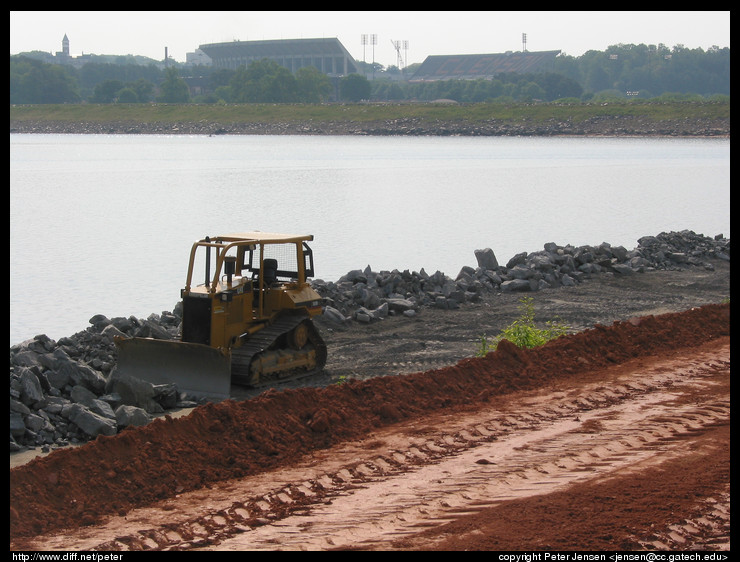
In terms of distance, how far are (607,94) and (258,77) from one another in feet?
182

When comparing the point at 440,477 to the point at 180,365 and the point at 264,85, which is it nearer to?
the point at 180,365

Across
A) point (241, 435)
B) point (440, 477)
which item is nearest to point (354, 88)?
point (241, 435)

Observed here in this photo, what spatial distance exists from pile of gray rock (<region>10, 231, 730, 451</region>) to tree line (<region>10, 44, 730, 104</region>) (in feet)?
345

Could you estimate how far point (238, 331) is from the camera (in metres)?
12.7

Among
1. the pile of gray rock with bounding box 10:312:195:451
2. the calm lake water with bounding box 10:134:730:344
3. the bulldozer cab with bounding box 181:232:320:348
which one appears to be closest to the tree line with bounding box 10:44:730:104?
the calm lake water with bounding box 10:134:730:344

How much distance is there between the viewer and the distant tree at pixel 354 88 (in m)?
145

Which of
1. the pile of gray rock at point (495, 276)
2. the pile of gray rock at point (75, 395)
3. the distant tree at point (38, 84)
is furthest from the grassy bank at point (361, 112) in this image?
the pile of gray rock at point (75, 395)

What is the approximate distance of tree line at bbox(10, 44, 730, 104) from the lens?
135m

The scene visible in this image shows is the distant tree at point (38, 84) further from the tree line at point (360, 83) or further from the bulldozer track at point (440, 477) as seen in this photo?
the bulldozer track at point (440, 477)

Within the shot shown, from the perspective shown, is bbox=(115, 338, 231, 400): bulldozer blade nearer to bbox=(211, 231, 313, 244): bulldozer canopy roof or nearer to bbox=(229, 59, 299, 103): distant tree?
bbox=(211, 231, 313, 244): bulldozer canopy roof

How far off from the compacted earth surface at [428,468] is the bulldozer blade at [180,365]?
0.38 m

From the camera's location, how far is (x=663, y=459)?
9.06 metres

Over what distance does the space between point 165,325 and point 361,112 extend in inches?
3817

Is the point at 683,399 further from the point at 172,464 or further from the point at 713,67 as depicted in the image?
the point at 713,67
